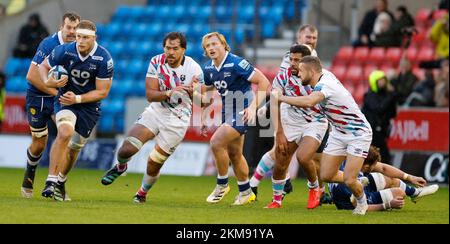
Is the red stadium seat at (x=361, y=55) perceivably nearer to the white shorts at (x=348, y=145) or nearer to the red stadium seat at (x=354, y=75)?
the red stadium seat at (x=354, y=75)

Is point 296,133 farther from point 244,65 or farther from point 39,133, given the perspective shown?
point 39,133

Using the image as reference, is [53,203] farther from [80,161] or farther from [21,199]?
[80,161]

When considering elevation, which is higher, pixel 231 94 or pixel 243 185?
pixel 231 94

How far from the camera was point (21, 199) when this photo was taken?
14305 mm

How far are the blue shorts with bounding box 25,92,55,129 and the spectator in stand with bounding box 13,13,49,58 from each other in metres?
11.6

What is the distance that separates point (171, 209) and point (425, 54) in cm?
1197

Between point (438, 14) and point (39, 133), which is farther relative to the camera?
point (438, 14)

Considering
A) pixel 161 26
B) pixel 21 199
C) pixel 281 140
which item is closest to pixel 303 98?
pixel 281 140

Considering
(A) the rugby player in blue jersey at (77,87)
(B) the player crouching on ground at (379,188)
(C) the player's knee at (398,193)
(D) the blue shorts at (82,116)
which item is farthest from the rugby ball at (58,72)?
(C) the player's knee at (398,193)

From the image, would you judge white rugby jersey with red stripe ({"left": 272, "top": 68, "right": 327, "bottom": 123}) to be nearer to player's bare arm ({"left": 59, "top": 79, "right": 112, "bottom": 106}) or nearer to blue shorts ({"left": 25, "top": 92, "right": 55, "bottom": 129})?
player's bare arm ({"left": 59, "top": 79, "right": 112, "bottom": 106})

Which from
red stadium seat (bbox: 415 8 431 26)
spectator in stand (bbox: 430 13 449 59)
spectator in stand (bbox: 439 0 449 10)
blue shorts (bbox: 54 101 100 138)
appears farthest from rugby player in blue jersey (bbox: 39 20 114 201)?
red stadium seat (bbox: 415 8 431 26)

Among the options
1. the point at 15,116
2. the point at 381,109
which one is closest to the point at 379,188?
the point at 381,109

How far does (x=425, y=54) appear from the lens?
2436 cm
